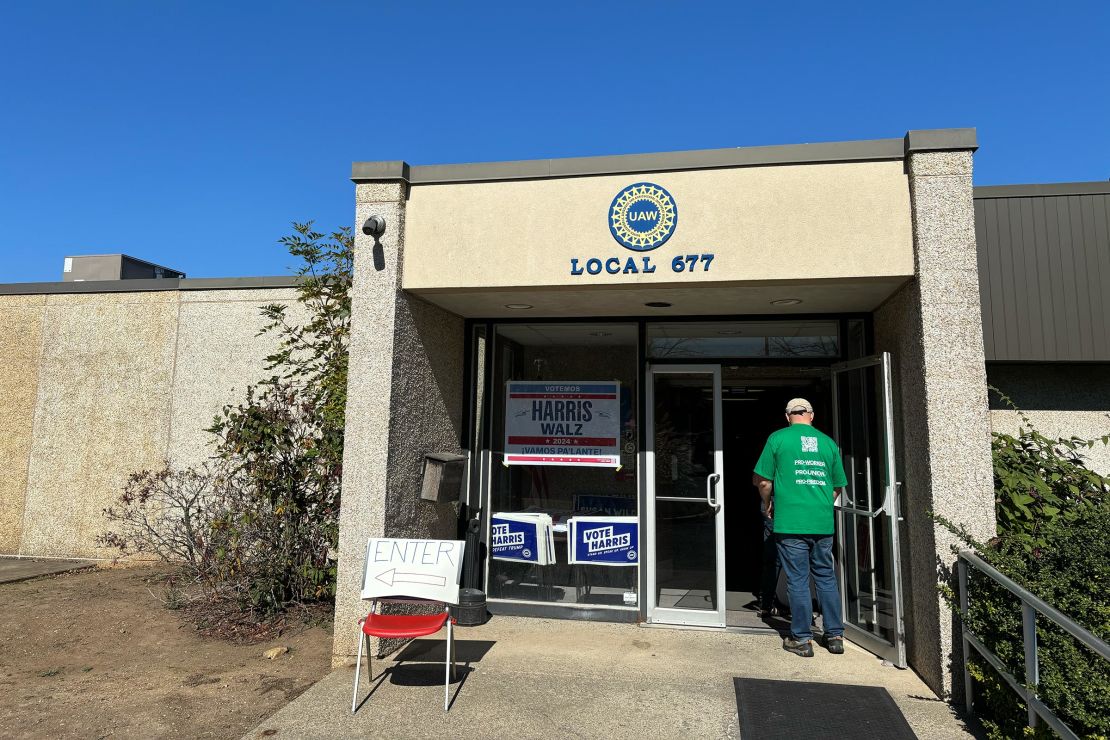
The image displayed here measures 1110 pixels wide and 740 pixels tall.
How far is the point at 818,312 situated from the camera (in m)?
5.83

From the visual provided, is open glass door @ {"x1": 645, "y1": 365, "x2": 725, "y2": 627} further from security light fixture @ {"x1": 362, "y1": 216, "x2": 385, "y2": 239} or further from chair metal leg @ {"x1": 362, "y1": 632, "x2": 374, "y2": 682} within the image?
security light fixture @ {"x1": 362, "y1": 216, "x2": 385, "y2": 239}

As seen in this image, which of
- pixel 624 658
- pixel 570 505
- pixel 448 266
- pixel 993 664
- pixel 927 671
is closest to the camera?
pixel 993 664

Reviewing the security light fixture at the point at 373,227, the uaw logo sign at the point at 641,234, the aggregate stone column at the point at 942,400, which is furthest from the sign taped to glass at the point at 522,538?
the aggregate stone column at the point at 942,400

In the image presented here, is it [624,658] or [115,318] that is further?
[115,318]

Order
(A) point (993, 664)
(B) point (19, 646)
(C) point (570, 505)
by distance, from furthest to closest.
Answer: (C) point (570, 505), (B) point (19, 646), (A) point (993, 664)

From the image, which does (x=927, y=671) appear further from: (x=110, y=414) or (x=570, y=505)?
(x=110, y=414)

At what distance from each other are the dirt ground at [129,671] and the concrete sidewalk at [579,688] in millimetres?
517

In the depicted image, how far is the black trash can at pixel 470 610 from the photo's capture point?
5789 millimetres

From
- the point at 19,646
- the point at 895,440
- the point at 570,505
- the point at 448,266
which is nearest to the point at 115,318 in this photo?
the point at 19,646

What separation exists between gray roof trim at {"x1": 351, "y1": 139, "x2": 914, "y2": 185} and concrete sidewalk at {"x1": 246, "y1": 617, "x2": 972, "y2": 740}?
3.60 metres

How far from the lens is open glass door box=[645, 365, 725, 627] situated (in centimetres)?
575

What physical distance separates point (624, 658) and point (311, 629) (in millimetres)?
2835

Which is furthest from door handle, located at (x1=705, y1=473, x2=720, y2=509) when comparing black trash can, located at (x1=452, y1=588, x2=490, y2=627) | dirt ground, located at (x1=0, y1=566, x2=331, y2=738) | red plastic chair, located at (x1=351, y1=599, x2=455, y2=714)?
dirt ground, located at (x1=0, y1=566, x2=331, y2=738)

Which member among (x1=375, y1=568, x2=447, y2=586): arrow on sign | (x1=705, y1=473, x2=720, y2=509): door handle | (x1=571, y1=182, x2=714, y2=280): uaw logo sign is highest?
(x1=571, y1=182, x2=714, y2=280): uaw logo sign
